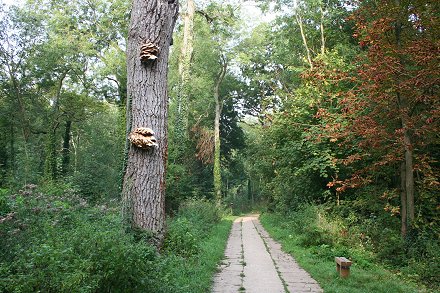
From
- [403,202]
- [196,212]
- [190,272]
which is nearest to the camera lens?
[190,272]

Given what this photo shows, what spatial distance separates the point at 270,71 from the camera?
31.6 m

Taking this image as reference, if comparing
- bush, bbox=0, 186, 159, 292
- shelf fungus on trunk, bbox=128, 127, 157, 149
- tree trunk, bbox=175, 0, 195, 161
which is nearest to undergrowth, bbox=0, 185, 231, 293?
bush, bbox=0, 186, 159, 292

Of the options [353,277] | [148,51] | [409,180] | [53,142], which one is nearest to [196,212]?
[409,180]

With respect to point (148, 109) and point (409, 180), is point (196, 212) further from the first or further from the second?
point (148, 109)

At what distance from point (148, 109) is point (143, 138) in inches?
19.9

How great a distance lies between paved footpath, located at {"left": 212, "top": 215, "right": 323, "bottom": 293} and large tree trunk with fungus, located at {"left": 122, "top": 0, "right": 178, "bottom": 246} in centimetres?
159

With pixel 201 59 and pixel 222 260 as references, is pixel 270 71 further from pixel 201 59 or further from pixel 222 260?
pixel 222 260

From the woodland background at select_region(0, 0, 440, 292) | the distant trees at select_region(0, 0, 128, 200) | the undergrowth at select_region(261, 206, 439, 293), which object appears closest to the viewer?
the woodland background at select_region(0, 0, 440, 292)

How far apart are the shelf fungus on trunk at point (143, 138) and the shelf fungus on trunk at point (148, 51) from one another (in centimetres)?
110

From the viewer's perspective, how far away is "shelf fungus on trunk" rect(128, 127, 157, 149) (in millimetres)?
5496

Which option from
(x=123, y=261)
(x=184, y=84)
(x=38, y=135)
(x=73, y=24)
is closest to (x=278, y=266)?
(x=123, y=261)

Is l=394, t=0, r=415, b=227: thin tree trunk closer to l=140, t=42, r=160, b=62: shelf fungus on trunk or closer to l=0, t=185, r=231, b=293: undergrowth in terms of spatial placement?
l=0, t=185, r=231, b=293: undergrowth

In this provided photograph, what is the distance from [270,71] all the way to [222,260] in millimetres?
25278

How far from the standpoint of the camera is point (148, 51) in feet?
18.6
